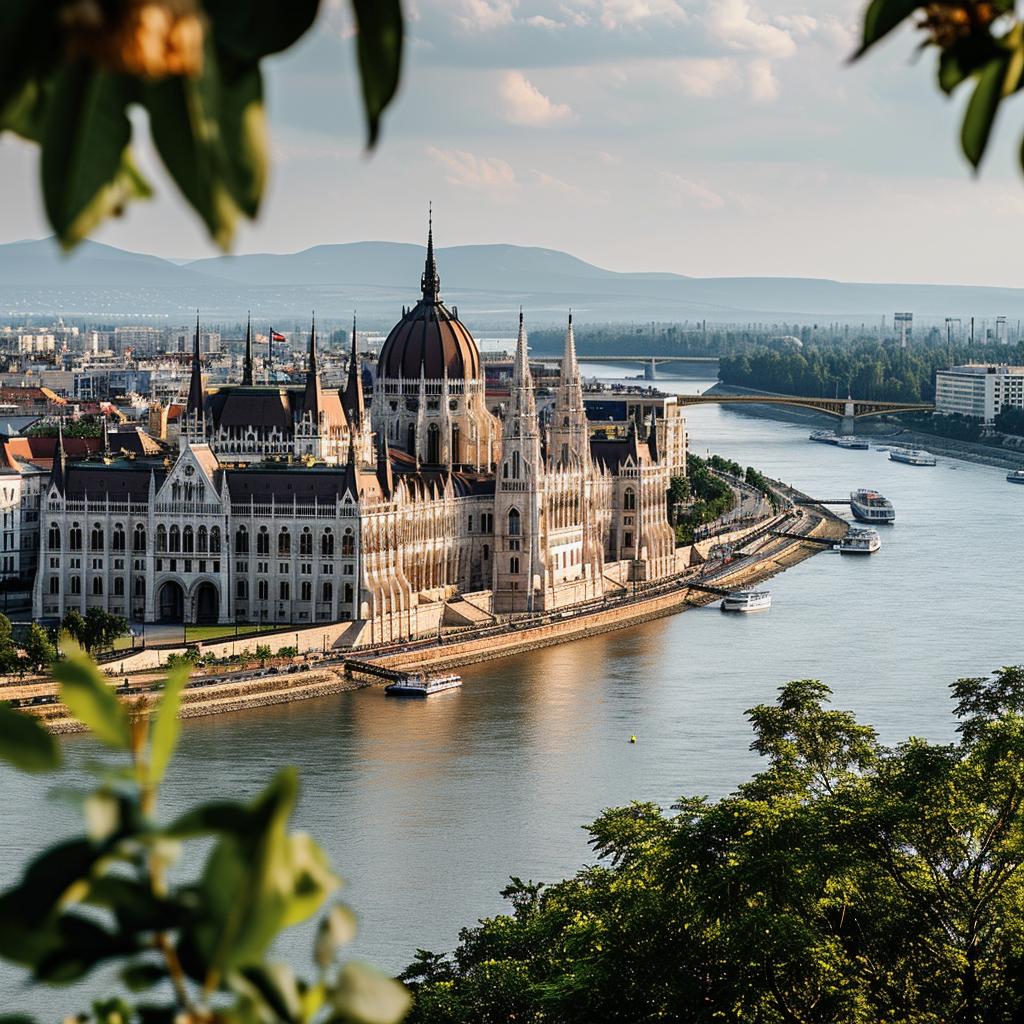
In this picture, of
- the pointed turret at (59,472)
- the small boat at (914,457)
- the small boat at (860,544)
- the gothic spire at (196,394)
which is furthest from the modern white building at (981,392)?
the pointed turret at (59,472)

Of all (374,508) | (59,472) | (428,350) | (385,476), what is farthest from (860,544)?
(59,472)

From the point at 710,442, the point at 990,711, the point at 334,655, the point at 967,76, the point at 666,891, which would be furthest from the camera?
the point at 710,442

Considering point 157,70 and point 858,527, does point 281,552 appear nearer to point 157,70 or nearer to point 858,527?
point 858,527

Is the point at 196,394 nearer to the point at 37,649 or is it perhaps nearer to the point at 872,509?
the point at 37,649

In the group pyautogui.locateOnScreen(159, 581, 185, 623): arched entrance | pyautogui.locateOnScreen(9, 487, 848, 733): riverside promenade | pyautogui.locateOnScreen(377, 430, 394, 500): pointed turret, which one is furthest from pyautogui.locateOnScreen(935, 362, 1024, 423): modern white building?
pyautogui.locateOnScreen(159, 581, 185, 623): arched entrance

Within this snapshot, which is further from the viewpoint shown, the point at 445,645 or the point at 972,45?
the point at 445,645

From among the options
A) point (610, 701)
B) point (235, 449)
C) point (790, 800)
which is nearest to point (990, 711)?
point (790, 800)

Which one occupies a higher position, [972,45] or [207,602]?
[972,45]

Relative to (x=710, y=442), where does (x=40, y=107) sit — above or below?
above
